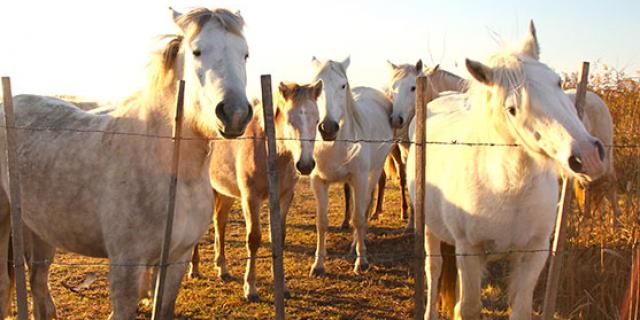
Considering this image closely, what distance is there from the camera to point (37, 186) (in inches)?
143

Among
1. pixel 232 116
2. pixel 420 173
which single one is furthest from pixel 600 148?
pixel 232 116

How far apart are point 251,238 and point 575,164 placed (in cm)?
386

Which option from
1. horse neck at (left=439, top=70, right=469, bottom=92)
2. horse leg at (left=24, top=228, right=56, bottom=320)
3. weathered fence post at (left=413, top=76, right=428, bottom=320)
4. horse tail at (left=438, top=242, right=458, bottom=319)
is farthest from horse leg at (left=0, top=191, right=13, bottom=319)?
horse neck at (left=439, top=70, right=469, bottom=92)

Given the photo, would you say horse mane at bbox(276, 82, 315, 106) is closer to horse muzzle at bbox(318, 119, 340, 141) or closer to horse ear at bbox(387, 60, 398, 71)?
horse muzzle at bbox(318, 119, 340, 141)

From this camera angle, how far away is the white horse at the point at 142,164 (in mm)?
3115

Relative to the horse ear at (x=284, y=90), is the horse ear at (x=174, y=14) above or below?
above

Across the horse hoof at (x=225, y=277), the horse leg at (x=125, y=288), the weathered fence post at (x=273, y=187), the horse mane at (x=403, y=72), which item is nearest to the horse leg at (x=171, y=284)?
the horse leg at (x=125, y=288)

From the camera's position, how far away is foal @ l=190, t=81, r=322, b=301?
5.61 m

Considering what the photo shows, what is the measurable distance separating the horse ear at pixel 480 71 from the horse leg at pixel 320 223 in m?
3.79

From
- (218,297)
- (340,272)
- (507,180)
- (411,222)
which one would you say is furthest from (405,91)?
(507,180)

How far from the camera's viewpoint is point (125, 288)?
3.24 meters

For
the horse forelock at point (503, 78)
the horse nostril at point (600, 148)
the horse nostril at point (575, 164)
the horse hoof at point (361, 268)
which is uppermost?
the horse forelock at point (503, 78)

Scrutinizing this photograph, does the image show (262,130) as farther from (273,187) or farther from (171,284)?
(273,187)

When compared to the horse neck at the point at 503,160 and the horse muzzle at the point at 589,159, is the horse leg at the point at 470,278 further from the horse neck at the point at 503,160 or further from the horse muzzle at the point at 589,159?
the horse muzzle at the point at 589,159
